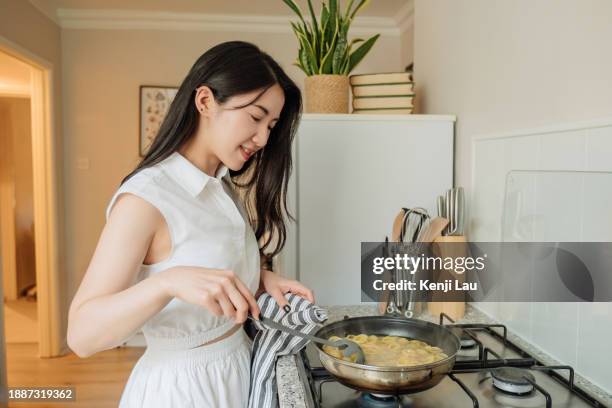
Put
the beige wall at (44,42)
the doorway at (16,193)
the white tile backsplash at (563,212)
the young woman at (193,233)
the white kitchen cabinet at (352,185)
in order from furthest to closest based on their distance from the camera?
1. the doorway at (16,193)
2. the beige wall at (44,42)
3. the white kitchen cabinet at (352,185)
4. the white tile backsplash at (563,212)
5. the young woman at (193,233)

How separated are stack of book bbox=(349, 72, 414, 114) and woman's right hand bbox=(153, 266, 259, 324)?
3.48ft

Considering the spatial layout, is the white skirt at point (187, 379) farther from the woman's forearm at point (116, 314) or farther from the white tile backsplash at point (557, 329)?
the white tile backsplash at point (557, 329)

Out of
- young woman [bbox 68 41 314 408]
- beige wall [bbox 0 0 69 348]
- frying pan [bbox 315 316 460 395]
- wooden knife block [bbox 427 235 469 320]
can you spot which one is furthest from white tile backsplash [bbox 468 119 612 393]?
beige wall [bbox 0 0 69 348]

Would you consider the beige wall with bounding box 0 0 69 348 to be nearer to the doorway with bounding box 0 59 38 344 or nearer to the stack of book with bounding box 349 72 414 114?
the doorway with bounding box 0 59 38 344

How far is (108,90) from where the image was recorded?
3.62m

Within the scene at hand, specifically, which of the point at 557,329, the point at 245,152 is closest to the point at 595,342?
the point at 557,329

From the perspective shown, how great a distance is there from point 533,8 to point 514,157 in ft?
1.13

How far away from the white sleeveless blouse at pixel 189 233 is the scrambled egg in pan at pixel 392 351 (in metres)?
0.25

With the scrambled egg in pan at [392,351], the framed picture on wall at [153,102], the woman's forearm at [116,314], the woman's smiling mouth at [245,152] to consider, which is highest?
the framed picture on wall at [153,102]

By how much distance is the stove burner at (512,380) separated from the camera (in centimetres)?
87

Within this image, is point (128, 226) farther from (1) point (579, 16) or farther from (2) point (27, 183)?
(2) point (27, 183)

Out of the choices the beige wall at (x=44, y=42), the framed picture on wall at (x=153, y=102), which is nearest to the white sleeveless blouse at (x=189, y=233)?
the beige wall at (x=44, y=42)

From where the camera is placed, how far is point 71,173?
363 centimetres

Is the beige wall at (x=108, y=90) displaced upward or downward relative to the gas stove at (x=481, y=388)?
A: upward
